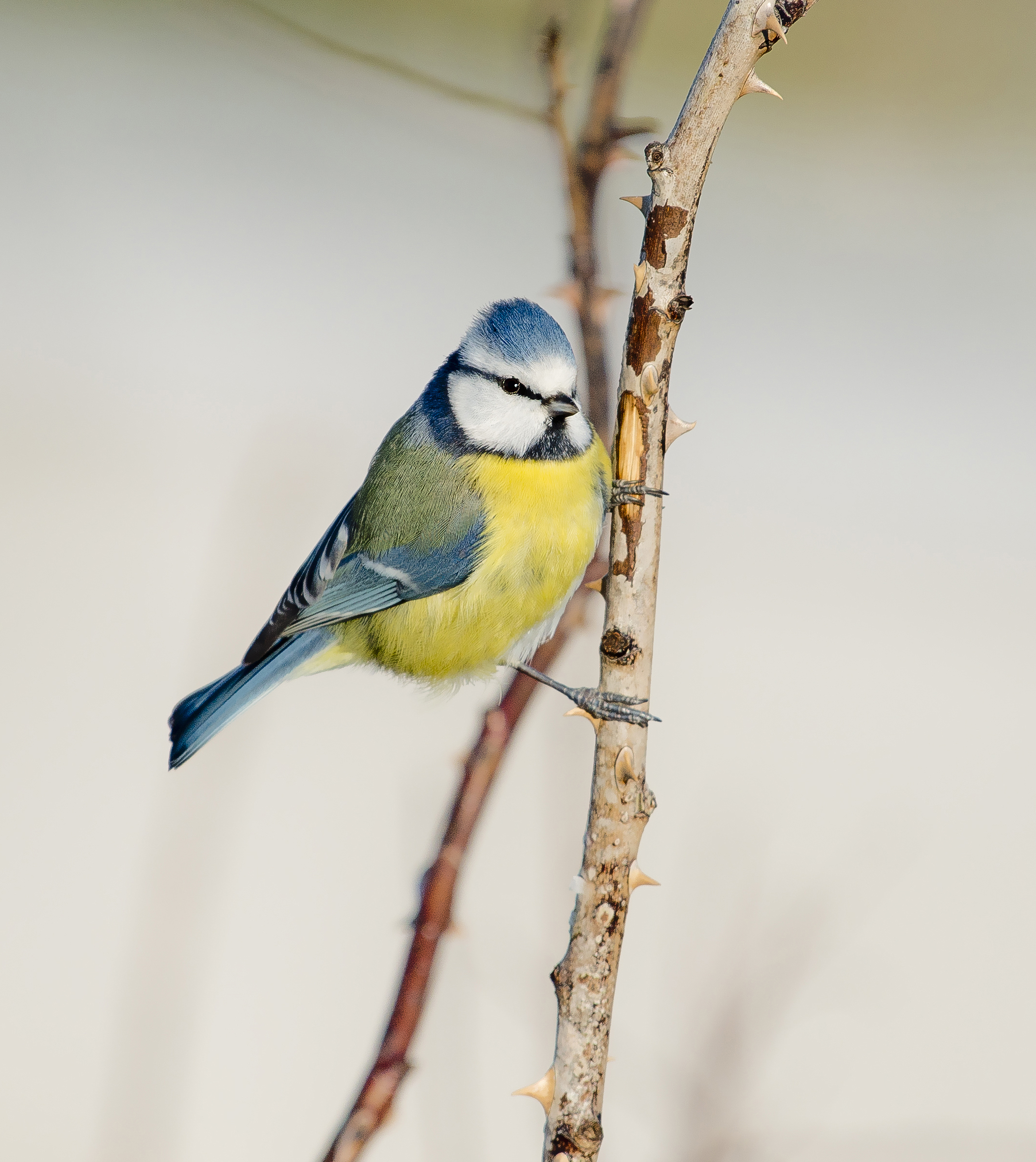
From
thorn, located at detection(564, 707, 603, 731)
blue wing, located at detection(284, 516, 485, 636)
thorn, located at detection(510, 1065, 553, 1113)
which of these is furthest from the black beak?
thorn, located at detection(510, 1065, 553, 1113)

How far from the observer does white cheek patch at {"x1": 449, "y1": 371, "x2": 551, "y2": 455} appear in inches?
57.2

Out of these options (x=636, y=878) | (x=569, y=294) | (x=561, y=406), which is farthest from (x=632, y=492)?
(x=561, y=406)

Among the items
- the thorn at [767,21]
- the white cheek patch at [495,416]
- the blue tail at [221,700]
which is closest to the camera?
the thorn at [767,21]

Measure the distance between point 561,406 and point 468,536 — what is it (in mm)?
211

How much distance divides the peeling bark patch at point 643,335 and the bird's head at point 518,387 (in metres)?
0.61

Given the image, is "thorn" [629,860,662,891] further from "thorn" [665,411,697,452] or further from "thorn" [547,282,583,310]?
"thorn" [547,282,583,310]

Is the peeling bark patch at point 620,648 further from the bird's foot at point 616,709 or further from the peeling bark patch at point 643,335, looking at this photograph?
the peeling bark patch at point 643,335

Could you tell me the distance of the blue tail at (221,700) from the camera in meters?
1.33

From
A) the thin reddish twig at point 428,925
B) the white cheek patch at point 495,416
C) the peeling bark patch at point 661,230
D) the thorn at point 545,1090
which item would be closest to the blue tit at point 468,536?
the white cheek patch at point 495,416

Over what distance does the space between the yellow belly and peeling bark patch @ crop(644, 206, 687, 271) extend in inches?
26.8

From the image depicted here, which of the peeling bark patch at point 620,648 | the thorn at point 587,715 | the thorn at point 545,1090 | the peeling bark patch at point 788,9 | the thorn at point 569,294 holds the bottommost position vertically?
the thorn at point 545,1090

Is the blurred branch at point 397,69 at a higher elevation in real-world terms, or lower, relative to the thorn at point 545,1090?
higher

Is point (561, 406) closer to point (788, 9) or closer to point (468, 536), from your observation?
point (468, 536)

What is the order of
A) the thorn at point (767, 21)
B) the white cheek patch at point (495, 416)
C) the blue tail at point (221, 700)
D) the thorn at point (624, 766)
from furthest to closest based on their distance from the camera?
the white cheek patch at point (495, 416) → the blue tail at point (221, 700) → the thorn at point (624, 766) → the thorn at point (767, 21)
